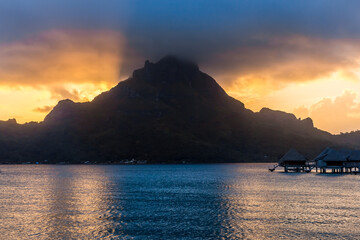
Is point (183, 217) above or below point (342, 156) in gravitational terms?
below

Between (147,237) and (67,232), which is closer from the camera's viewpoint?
(147,237)

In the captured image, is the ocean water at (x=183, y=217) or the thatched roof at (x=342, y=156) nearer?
the ocean water at (x=183, y=217)

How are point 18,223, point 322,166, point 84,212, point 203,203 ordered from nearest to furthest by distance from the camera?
1. point 18,223
2. point 84,212
3. point 203,203
4. point 322,166

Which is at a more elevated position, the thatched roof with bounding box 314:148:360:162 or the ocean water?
the thatched roof with bounding box 314:148:360:162

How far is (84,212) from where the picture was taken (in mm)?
55062

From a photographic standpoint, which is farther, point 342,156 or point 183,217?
point 342,156

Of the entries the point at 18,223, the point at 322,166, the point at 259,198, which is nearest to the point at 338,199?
the point at 259,198

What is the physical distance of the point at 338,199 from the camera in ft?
220

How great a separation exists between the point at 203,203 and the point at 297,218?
19408 mm

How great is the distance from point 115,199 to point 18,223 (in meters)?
24.6

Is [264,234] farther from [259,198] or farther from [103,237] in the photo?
[259,198]

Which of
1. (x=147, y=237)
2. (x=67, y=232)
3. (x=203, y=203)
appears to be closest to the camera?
(x=147, y=237)

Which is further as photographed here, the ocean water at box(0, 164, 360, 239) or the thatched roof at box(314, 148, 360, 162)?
the thatched roof at box(314, 148, 360, 162)

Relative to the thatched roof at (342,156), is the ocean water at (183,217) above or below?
below
